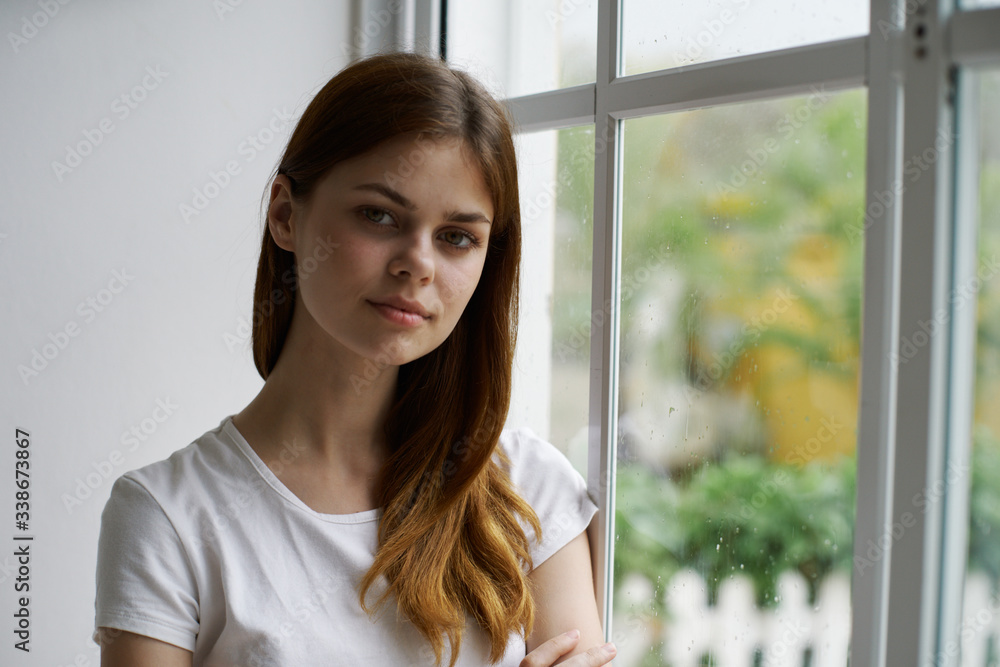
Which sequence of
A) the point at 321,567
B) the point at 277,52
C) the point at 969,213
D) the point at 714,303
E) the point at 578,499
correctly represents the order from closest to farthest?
the point at 969,213, the point at 321,567, the point at 714,303, the point at 578,499, the point at 277,52

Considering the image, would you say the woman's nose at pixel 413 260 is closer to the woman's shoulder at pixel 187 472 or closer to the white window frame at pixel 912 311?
the woman's shoulder at pixel 187 472

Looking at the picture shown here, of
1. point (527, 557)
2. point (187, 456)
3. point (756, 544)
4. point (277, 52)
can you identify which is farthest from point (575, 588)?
point (277, 52)

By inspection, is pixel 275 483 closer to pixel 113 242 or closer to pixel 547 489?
pixel 547 489

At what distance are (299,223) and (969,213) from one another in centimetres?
100

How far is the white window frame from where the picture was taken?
110 centimetres

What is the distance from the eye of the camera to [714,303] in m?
1.40

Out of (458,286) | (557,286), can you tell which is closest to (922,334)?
(458,286)

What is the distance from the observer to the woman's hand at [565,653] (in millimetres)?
1297

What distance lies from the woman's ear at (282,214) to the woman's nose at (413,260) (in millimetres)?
211

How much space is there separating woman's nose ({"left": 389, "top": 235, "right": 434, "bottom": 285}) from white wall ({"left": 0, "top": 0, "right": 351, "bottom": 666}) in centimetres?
Answer: 70

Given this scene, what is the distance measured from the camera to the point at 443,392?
1496mm

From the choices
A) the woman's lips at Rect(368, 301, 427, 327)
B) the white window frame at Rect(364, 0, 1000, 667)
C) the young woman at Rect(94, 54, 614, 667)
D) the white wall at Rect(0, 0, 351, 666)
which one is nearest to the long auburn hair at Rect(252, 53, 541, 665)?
the young woman at Rect(94, 54, 614, 667)

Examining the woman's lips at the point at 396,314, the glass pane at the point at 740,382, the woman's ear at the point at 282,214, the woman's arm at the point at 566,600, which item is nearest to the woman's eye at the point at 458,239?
the woman's lips at the point at 396,314

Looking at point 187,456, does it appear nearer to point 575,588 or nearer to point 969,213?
point 575,588
